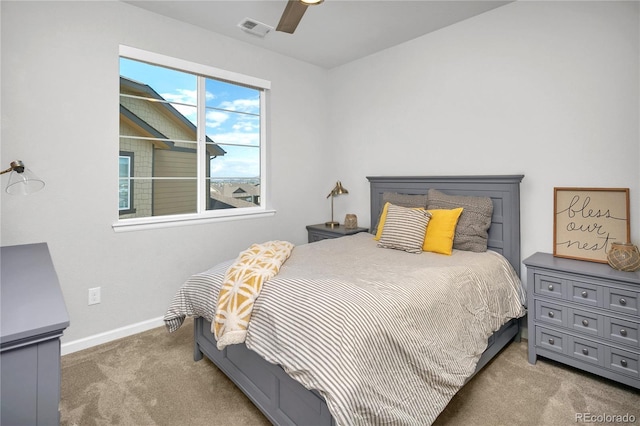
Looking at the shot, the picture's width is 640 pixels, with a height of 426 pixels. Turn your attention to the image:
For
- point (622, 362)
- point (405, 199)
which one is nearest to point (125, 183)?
point (405, 199)

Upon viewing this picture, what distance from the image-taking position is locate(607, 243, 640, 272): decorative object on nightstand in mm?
2004

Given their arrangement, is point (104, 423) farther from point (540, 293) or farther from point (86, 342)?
point (540, 293)

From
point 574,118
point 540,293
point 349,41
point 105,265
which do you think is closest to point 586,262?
point 540,293

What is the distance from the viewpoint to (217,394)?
1917mm

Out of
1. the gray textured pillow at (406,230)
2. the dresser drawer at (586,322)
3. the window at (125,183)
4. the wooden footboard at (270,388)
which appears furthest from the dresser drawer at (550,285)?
the window at (125,183)

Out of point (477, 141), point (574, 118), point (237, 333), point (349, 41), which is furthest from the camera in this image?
point (349, 41)

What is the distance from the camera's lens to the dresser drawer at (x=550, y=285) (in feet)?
6.98

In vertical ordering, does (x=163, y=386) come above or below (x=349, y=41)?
below

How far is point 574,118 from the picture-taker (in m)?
2.38

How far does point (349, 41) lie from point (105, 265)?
294 cm

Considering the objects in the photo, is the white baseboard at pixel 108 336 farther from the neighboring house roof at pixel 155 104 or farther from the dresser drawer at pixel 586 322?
the dresser drawer at pixel 586 322

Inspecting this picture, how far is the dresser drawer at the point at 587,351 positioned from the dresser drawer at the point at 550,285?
0.92 feet

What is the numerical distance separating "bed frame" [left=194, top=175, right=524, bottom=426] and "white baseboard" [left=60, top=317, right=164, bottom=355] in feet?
2.64

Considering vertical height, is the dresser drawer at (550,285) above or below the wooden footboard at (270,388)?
above
